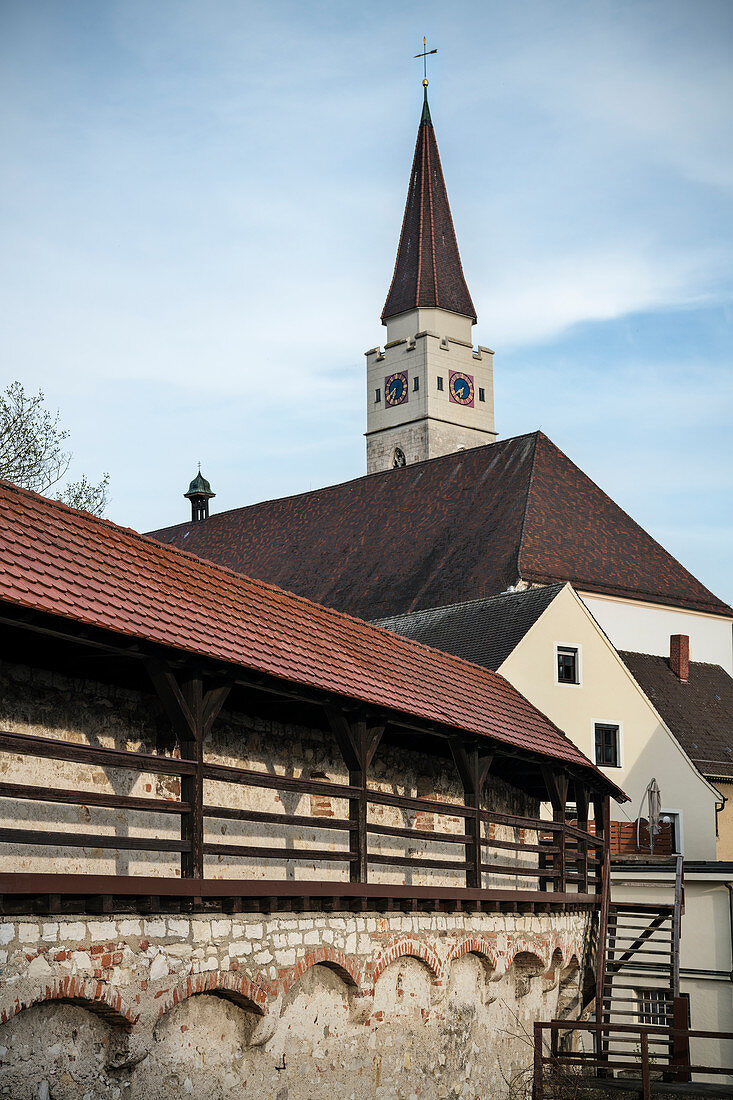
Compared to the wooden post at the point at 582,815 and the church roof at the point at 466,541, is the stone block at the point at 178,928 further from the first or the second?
the church roof at the point at 466,541

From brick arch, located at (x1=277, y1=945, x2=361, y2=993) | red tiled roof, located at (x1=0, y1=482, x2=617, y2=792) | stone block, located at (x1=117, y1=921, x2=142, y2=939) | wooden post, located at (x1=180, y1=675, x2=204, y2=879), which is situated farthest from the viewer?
brick arch, located at (x1=277, y1=945, x2=361, y2=993)

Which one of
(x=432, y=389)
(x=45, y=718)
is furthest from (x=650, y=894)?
(x=432, y=389)

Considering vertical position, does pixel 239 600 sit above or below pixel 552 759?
above

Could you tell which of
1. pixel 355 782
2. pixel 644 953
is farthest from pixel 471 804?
pixel 644 953

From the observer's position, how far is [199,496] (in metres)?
53.3

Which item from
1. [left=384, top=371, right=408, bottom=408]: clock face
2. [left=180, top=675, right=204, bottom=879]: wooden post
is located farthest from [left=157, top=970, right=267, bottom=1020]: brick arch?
[left=384, top=371, right=408, bottom=408]: clock face

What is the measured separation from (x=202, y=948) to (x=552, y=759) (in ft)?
23.5

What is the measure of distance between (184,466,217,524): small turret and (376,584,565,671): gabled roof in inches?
1103

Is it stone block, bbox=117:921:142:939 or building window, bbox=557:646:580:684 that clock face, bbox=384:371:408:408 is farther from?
stone block, bbox=117:921:142:939

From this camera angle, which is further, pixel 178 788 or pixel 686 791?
A: pixel 686 791

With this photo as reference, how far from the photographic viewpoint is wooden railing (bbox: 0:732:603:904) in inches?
344

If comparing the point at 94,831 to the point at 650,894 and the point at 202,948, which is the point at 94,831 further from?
the point at 650,894

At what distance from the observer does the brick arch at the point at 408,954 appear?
488 inches

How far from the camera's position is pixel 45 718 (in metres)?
10.2
